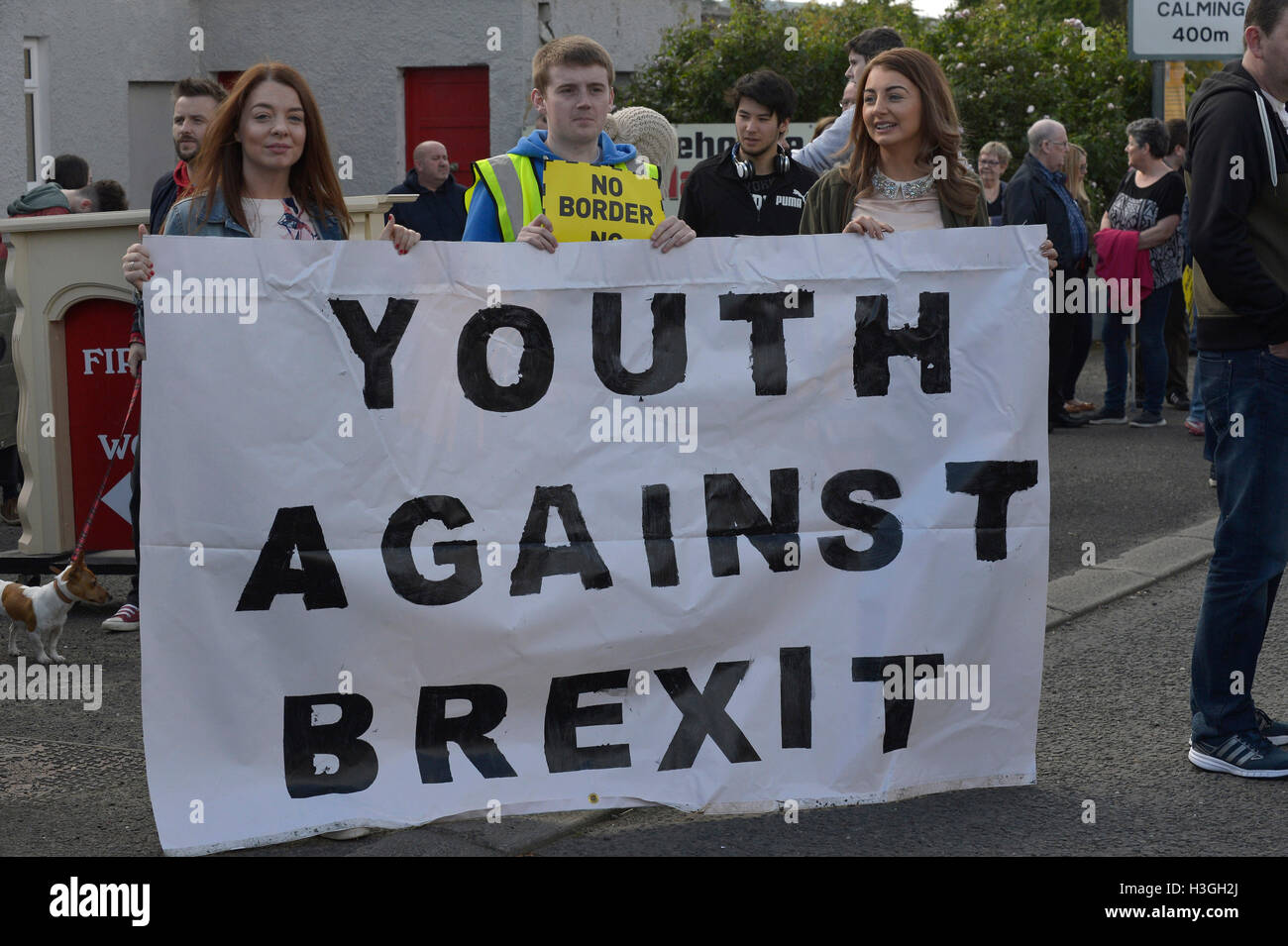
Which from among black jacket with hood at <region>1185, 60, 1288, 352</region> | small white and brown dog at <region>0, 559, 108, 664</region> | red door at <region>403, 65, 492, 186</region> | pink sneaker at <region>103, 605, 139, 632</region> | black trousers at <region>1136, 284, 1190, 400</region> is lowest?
pink sneaker at <region>103, 605, 139, 632</region>

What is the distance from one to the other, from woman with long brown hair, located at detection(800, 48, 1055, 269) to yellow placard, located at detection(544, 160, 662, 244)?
1.71 ft

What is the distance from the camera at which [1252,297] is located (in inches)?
169

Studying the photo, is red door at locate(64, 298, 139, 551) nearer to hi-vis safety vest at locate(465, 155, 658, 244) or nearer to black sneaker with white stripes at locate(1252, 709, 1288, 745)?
hi-vis safety vest at locate(465, 155, 658, 244)

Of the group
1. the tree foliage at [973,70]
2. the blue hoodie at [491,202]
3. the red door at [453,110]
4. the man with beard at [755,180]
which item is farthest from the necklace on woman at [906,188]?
the red door at [453,110]

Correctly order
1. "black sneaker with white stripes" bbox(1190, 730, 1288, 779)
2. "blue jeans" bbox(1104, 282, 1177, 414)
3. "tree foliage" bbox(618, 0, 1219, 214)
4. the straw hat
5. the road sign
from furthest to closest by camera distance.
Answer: "tree foliage" bbox(618, 0, 1219, 214), the road sign, "blue jeans" bbox(1104, 282, 1177, 414), the straw hat, "black sneaker with white stripes" bbox(1190, 730, 1288, 779)

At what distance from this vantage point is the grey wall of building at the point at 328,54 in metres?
16.7

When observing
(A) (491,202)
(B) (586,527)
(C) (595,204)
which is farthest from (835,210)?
(B) (586,527)

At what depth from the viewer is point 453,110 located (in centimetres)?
1814

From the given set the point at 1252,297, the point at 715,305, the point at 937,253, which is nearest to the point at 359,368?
the point at 715,305

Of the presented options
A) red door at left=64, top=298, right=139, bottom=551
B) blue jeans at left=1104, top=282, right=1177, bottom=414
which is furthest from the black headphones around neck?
blue jeans at left=1104, top=282, right=1177, bottom=414

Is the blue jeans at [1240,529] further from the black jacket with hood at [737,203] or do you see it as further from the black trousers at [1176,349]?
the black trousers at [1176,349]

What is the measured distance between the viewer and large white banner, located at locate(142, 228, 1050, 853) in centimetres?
399

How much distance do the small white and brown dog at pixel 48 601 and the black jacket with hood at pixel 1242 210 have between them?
390 centimetres

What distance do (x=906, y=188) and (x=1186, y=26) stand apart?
983 centimetres
